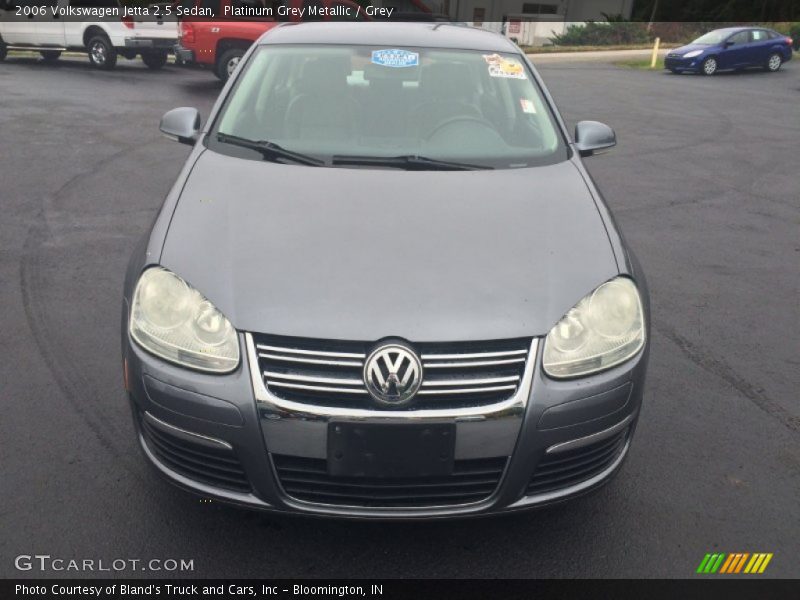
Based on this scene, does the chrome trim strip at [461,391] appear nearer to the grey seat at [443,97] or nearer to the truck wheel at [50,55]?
the grey seat at [443,97]

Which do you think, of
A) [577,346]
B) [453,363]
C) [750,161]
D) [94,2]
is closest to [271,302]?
[453,363]

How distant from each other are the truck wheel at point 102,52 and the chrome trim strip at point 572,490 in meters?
16.7

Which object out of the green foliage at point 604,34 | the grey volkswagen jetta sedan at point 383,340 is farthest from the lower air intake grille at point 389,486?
the green foliage at point 604,34

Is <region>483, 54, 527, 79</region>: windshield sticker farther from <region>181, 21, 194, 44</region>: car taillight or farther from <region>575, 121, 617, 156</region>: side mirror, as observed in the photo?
<region>181, 21, 194, 44</region>: car taillight

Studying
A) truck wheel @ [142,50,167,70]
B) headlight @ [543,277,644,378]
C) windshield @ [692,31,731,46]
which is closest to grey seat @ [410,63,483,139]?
headlight @ [543,277,644,378]

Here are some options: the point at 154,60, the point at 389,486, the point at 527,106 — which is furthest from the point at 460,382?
the point at 154,60

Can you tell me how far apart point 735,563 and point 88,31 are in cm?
1756

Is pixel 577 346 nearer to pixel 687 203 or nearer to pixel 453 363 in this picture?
pixel 453 363

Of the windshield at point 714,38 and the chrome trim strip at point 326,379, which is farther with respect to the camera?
the windshield at point 714,38

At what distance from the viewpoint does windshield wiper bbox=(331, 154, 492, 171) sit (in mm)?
3316

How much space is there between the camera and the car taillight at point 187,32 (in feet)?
47.3

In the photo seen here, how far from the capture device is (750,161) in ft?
32.9

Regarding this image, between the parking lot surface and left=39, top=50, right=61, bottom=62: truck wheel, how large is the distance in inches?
454

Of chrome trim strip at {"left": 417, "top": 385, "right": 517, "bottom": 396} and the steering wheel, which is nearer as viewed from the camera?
chrome trim strip at {"left": 417, "top": 385, "right": 517, "bottom": 396}
